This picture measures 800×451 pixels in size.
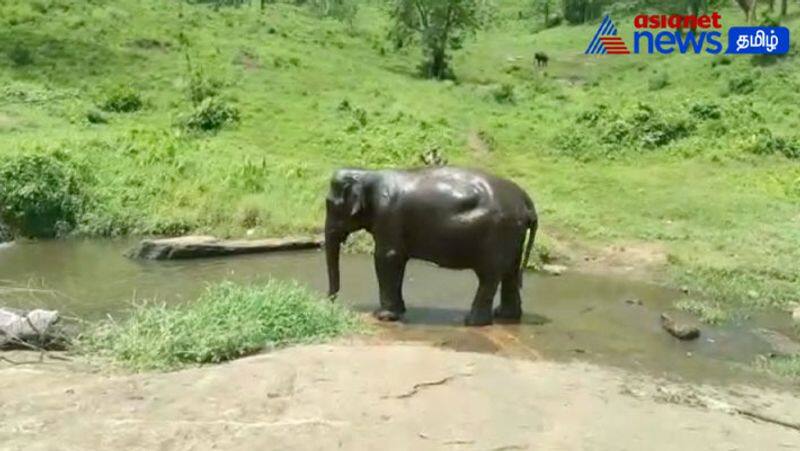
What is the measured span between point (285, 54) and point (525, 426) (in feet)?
89.6

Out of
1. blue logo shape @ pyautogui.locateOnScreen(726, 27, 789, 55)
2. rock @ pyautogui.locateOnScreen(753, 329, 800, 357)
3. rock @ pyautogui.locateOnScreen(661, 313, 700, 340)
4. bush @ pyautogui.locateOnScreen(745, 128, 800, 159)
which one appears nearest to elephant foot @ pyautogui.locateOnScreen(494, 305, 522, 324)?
rock @ pyautogui.locateOnScreen(661, 313, 700, 340)

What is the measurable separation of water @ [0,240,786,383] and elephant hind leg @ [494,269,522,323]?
210 millimetres

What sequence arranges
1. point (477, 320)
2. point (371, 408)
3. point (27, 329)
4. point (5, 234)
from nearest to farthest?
1. point (371, 408)
2. point (27, 329)
3. point (477, 320)
4. point (5, 234)

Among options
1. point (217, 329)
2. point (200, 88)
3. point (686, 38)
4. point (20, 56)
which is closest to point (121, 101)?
point (200, 88)

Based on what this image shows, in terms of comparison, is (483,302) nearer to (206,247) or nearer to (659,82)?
(206,247)

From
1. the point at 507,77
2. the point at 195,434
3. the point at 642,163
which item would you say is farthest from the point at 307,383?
the point at 507,77

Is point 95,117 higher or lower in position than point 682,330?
higher

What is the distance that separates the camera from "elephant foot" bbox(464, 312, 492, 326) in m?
10.2

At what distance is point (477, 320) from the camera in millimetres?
10203

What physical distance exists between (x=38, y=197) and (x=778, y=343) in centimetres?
1215

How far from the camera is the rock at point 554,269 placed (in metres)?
13.5

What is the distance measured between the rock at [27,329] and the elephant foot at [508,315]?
4514 millimetres

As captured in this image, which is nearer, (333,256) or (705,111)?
(333,256)

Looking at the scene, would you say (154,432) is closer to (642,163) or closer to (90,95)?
(642,163)
